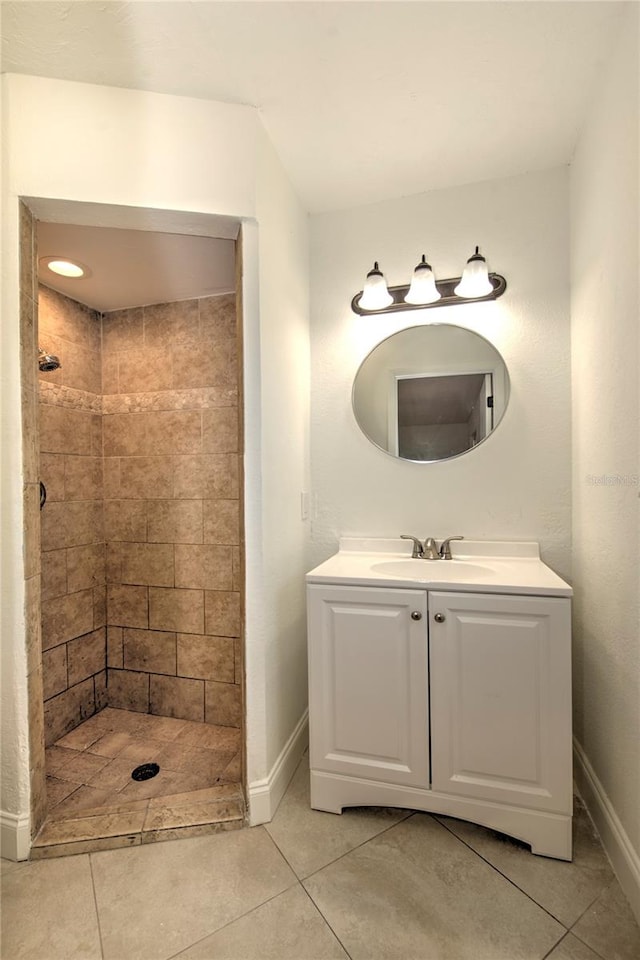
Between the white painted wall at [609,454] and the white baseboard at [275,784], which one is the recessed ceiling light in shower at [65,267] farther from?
the white baseboard at [275,784]

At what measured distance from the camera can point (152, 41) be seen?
4.00 ft

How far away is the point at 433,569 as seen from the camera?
1.75m

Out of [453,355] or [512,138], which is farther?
[453,355]

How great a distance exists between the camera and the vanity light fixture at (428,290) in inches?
69.0

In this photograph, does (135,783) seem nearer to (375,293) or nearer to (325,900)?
(325,900)

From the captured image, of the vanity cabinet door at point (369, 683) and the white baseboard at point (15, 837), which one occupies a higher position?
the vanity cabinet door at point (369, 683)

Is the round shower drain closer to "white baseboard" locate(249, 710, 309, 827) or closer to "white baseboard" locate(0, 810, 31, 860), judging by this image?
"white baseboard" locate(0, 810, 31, 860)

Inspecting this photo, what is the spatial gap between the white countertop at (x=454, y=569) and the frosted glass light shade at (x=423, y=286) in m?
1.06

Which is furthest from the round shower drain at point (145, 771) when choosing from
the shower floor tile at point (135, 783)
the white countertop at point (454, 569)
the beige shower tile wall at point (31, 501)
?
the white countertop at point (454, 569)

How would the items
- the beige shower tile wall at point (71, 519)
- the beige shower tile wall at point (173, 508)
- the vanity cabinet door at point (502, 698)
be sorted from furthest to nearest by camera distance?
the beige shower tile wall at point (173, 508) < the beige shower tile wall at point (71, 519) < the vanity cabinet door at point (502, 698)

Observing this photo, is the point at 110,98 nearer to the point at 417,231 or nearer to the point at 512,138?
the point at 417,231

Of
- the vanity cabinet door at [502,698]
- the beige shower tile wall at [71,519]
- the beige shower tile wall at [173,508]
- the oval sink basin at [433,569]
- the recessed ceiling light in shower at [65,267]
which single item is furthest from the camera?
the beige shower tile wall at [173,508]

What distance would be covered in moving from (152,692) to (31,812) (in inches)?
38.6

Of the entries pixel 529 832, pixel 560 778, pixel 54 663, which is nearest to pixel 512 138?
pixel 560 778
